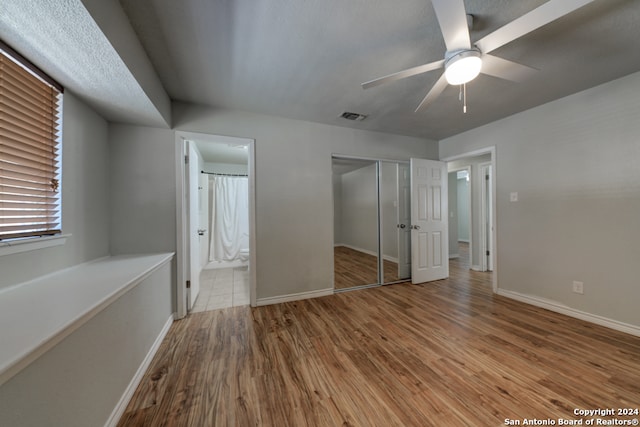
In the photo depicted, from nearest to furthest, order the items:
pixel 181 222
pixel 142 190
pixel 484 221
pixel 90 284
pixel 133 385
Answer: pixel 90 284
pixel 133 385
pixel 142 190
pixel 181 222
pixel 484 221

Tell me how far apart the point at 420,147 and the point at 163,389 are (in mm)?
4279

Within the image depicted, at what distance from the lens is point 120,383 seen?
4.20ft

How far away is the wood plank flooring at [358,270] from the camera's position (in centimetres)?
360

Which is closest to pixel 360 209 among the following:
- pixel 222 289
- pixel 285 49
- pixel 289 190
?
pixel 289 190

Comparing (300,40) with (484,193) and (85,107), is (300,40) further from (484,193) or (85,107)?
(484,193)

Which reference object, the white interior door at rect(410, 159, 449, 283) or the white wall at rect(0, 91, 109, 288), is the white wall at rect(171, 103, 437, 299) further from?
the white interior door at rect(410, 159, 449, 283)

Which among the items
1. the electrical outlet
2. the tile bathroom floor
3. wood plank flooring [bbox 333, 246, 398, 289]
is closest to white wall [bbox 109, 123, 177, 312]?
the tile bathroom floor

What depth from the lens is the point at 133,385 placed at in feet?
4.62

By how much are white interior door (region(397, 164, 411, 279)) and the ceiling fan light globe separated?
2.39 metres

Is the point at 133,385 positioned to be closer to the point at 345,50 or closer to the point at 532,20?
the point at 345,50

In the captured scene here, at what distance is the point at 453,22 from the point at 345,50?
2.49 ft

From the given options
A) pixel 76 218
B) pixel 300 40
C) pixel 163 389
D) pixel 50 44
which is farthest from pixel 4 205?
pixel 300 40

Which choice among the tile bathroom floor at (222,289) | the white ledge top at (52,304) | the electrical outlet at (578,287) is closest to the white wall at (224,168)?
the tile bathroom floor at (222,289)

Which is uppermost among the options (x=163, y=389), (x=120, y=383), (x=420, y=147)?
(x=420, y=147)
